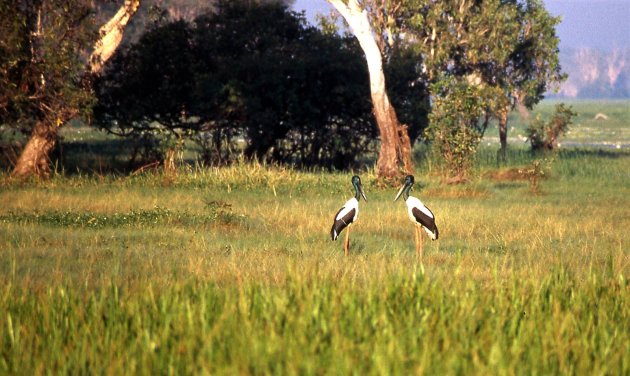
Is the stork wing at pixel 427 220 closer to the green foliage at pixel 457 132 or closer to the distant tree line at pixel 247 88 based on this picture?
the green foliage at pixel 457 132

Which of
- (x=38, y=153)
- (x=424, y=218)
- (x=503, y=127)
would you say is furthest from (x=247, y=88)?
(x=424, y=218)

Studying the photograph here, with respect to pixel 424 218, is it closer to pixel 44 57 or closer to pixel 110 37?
pixel 44 57

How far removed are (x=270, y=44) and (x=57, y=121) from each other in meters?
8.29

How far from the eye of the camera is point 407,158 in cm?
2684

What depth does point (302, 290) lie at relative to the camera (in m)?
8.84

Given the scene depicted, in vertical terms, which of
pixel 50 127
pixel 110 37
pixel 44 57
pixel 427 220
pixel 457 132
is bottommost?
pixel 427 220

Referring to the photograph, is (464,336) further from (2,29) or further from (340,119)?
(340,119)

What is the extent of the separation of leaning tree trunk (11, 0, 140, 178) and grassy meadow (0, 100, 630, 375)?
2.60 meters

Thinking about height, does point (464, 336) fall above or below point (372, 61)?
below

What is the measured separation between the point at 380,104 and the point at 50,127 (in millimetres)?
6979

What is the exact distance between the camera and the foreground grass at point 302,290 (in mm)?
6969

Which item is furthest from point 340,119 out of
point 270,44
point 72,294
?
point 72,294

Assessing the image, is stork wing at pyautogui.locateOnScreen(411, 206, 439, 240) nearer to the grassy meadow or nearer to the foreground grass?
the grassy meadow

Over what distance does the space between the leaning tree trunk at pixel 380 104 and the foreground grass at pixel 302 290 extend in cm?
591
